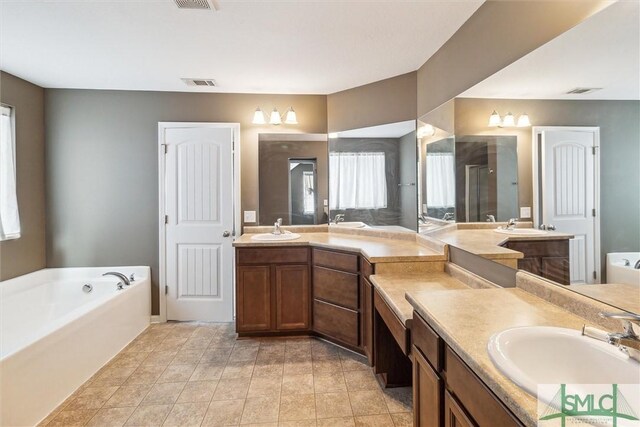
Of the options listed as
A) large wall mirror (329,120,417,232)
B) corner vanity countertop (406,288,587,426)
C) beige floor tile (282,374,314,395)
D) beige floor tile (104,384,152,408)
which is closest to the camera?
corner vanity countertop (406,288,587,426)

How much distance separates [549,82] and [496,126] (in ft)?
1.04

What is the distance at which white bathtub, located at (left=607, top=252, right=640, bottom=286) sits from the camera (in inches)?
41.8

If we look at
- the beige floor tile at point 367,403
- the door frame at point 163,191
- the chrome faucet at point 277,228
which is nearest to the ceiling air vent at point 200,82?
the door frame at point 163,191

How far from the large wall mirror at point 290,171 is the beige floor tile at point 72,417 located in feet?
6.60

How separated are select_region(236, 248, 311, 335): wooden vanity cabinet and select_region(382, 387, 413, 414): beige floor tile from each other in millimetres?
992

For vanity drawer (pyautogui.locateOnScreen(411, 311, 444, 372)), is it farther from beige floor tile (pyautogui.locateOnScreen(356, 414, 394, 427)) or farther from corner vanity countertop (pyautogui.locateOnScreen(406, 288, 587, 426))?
beige floor tile (pyautogui.locateOnScreen(356, 414, 394, 427))

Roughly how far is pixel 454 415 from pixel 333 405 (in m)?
1.11

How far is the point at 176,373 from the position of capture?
236 centimetres

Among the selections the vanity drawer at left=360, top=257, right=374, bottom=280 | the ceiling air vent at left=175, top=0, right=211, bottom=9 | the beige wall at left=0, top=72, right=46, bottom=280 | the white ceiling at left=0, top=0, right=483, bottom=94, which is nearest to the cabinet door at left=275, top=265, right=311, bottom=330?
the vanity drawer at left=360, top=257, right=374, bottom=280

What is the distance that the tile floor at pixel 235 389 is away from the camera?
1.86 metres

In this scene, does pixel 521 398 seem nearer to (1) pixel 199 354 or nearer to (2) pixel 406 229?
(2) pixel 406 229

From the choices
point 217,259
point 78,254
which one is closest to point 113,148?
point 78,254

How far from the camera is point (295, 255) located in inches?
112

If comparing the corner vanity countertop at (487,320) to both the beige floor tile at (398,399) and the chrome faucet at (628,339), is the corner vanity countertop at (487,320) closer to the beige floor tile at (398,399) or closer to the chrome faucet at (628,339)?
the chrome faucet at (628,339)
